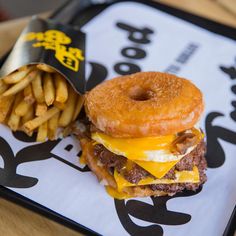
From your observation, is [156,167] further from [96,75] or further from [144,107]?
[96,75]

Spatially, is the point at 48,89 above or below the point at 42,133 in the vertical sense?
above

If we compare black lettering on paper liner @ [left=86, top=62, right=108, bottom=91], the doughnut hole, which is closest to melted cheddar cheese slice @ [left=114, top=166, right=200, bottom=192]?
the doughnut hole

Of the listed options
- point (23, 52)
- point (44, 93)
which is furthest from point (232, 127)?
point (23, 52)

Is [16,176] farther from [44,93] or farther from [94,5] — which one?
[94,5]

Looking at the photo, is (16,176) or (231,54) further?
(231,54)

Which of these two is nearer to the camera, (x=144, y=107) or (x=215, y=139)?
(x=144, y=107)

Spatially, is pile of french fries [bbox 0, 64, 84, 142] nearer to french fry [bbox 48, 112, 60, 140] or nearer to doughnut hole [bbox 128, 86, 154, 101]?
french fry [bbox 48, 112, 60, 140]

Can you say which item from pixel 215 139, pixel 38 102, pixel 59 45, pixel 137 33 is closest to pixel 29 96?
pixel 38 102
